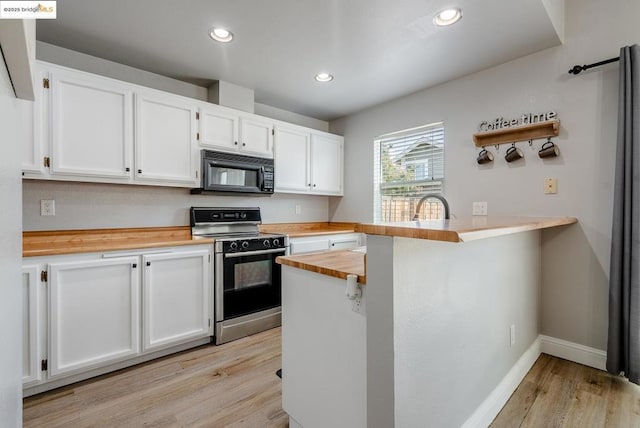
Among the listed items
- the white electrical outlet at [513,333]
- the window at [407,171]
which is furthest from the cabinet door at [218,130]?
the white electrical outlet at [513,333]

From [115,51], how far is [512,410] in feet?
12.5

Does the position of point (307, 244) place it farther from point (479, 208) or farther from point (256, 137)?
point (479, 208)

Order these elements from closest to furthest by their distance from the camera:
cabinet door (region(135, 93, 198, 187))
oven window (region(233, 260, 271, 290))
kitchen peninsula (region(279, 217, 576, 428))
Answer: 1. kitchen peninsula (region(279, 217, 576, 428))
2. cabinet door (region(135, 93, 198, 187))
3. oven window (region(233, 260, 271, 290))

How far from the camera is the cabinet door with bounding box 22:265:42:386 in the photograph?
6.04 ft

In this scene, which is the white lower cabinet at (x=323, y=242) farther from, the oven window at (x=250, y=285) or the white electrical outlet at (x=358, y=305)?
the white electrical outlet at (x=358, y=305)

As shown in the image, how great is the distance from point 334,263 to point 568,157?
215cm

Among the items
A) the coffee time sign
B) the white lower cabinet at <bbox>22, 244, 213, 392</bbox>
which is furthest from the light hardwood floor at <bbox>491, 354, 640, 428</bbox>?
the white lower cabinet at <bbox>22, 244, 213, 392</bbox>

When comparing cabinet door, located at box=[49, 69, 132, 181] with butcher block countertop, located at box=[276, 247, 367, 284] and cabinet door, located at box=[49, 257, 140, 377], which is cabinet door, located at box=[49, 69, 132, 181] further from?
butcher block countertop, located at box=[276, 247, 367, 284]

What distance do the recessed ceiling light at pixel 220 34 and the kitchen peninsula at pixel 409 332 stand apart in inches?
69.7

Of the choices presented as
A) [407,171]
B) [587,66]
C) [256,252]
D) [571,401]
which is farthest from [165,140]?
[571,401]

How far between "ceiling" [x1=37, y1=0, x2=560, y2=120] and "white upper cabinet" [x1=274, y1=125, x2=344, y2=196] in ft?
2.23

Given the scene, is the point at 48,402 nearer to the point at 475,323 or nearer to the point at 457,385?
the point at 457,385

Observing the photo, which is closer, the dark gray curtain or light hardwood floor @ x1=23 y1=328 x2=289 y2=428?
light hardwood floor @ x1=23 y1=328 x2=289 y2=428

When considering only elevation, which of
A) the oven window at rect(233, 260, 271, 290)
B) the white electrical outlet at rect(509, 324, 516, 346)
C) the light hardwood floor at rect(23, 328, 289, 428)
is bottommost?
the light hardwood floor at rect(23, 328, 289, 428)
